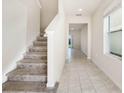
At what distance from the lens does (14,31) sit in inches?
144

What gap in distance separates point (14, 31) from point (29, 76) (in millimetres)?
1306

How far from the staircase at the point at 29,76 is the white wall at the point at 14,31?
18 centimetres

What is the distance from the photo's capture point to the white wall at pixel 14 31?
3.20m

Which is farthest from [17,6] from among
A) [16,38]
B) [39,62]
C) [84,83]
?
[84,83]

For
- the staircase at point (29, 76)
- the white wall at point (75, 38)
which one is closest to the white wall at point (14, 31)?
the staircase at point (29, 76)

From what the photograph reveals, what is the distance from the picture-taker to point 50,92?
2.67m

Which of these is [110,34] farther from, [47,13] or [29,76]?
[47,13]

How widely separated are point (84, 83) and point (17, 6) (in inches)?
110

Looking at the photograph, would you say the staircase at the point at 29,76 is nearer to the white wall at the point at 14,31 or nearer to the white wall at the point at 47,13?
the white wall at the point at 14,31

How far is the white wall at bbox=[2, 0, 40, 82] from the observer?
320 centimetres

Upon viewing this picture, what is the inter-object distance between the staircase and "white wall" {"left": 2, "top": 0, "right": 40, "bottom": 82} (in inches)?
7.1

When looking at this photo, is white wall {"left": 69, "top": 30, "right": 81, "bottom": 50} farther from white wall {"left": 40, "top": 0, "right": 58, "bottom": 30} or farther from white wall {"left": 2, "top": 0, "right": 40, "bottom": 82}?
white wall {"left": 2, "top": 0, "right": 40, "bottom": 82}

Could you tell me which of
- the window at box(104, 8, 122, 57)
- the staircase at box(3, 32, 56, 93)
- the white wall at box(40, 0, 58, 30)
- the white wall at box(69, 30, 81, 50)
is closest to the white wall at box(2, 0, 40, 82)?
the staircase at box(3, 32, 56, 93)

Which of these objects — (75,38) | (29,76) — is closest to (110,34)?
(29,76)
